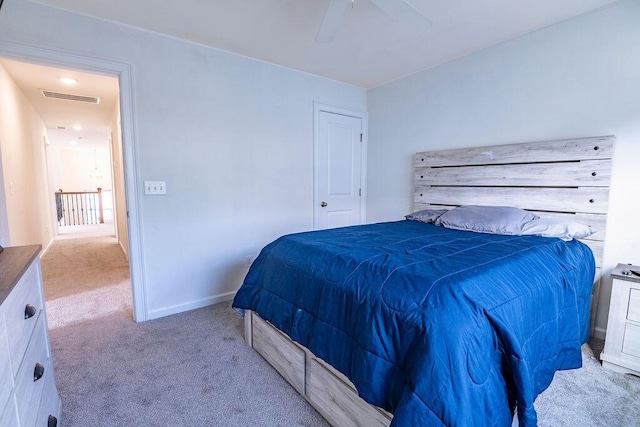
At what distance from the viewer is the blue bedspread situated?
1.01 m

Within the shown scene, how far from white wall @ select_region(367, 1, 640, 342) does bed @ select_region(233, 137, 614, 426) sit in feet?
0.45

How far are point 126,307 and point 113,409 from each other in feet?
4.85

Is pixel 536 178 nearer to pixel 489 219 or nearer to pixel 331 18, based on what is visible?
pixel 489 219

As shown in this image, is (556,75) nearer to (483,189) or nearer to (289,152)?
(483,189)

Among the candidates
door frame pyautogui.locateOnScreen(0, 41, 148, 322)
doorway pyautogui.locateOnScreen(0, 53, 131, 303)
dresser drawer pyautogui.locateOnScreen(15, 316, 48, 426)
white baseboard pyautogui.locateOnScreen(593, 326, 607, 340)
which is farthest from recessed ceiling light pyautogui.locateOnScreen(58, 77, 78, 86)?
white baseboard pyautogui.locateOnScreen(593, 326, 607, 340)

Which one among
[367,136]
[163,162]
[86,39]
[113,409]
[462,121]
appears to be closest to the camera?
[113,409]

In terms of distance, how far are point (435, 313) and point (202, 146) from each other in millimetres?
2435

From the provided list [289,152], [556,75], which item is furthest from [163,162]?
[556,75]

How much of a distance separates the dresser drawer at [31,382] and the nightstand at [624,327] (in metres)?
2.87

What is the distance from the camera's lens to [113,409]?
5.21ft

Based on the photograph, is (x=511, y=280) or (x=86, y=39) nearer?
(x=511, y=280)

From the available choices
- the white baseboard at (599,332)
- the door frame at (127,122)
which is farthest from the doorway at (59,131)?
the white baseboard at (599,332)

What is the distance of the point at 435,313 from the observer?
106 cm

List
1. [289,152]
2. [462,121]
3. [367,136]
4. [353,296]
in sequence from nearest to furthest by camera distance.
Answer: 1. [353,296]
2. [462,121]
3. [289,152]
4. [367,136]
